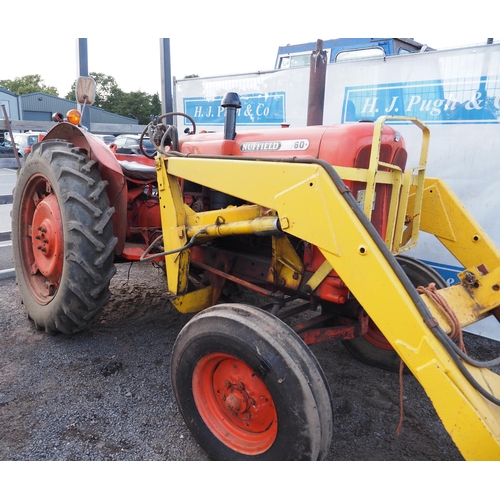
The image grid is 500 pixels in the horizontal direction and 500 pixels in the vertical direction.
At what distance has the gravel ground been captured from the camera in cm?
223

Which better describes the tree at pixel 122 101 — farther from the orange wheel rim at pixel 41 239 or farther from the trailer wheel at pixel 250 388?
the trailer wheel at pixel 250 388

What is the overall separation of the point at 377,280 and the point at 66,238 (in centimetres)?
196

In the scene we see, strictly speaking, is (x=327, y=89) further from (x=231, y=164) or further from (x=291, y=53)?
(x=291, y=53)

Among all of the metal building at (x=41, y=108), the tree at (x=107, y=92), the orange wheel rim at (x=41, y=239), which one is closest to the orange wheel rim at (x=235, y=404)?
the orange wheel rim at (x=41, y=239)

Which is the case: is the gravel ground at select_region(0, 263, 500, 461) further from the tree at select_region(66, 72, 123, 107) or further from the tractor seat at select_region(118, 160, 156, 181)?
the tree at select_region(66, 72, 123, 107)

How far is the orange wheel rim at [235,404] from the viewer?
6.50 feet

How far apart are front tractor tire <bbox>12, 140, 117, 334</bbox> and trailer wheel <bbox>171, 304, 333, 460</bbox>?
3.26ft

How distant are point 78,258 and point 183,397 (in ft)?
3.80

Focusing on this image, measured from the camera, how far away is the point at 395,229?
7.85ft

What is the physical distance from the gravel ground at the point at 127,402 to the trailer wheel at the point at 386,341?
0.27 feet

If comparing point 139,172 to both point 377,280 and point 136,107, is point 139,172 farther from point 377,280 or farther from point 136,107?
point 136,107

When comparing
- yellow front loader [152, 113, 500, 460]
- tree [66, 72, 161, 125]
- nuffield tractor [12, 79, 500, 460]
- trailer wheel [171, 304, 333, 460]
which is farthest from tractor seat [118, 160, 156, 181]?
tree [66, 72, 161, 125]

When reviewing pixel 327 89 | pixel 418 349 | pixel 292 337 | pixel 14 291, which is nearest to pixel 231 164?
pixel 292 337

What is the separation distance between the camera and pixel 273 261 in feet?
8.37
